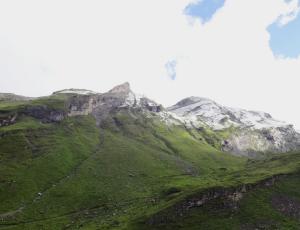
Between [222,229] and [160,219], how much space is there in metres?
23.1

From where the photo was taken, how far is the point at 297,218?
140 m

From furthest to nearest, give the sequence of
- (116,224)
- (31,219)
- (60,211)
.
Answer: (60,211), (31,219), (116,224)

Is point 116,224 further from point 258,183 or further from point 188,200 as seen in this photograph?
point 258,183

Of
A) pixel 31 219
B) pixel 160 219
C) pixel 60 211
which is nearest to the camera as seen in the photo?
pixel 160 219

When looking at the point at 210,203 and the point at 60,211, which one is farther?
the point at 60,211

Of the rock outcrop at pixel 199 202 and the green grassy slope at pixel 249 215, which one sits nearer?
the green grassy slope at pixel 249 215

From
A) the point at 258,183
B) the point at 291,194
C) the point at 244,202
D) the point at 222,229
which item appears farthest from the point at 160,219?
the point at 291,194

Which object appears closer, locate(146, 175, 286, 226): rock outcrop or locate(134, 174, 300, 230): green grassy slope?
locate(134, 174, 300, 230): green grassy slope

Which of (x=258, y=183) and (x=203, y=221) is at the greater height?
(x=258, y=183)

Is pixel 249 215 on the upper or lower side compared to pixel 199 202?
lower

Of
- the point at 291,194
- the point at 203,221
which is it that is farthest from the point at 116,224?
the point at 291,194

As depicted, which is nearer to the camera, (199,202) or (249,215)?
(249,215)

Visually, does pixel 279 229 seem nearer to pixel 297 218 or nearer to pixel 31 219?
pixel 297 218

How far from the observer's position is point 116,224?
154m
